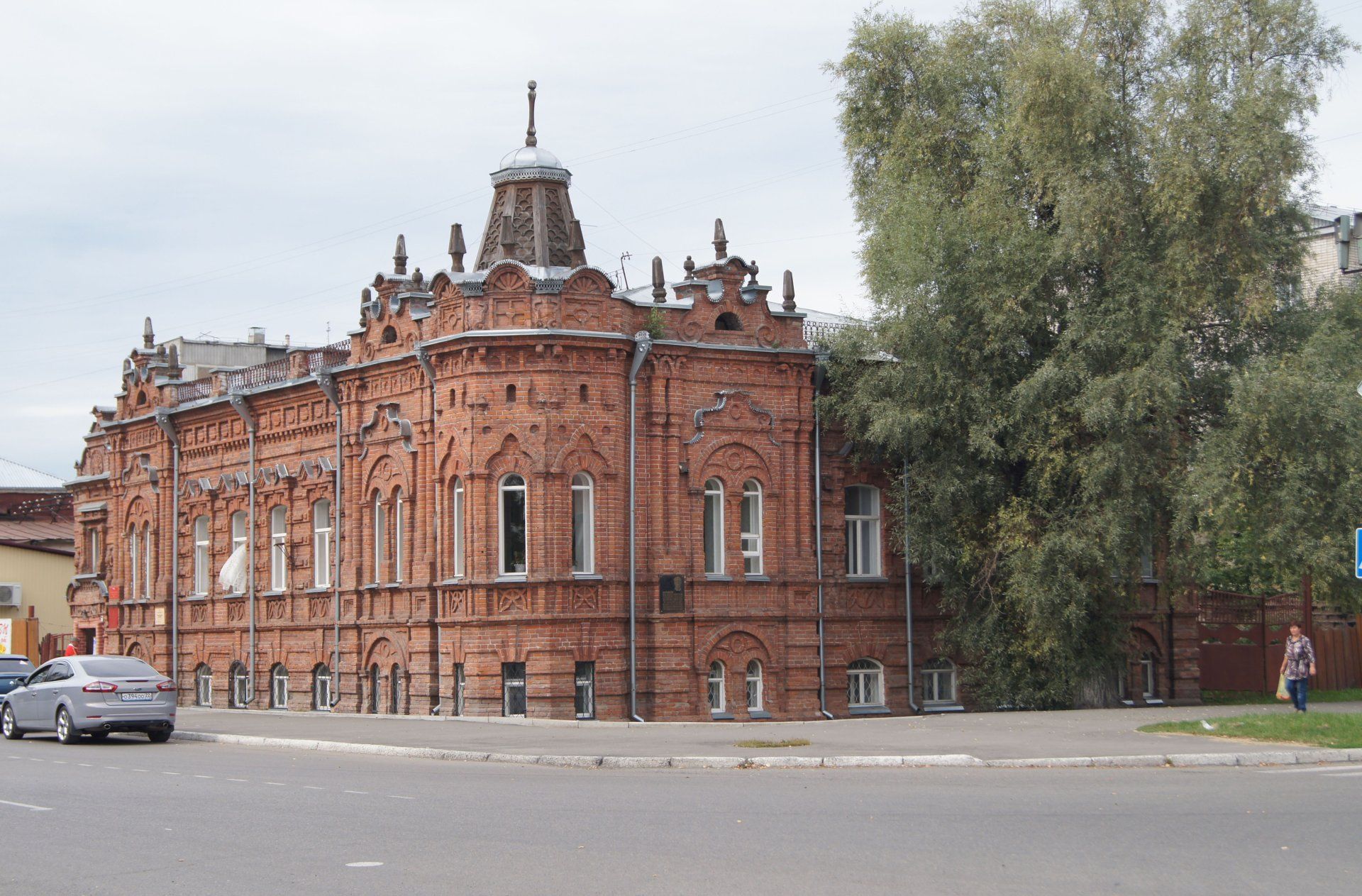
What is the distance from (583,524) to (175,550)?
15298 millimetres

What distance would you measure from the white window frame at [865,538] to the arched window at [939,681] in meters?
2.32

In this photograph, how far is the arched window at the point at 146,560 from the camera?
40.5 m

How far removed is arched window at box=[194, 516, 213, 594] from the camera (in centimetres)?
3897

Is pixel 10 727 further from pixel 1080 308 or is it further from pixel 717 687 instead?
pixel 1080 308

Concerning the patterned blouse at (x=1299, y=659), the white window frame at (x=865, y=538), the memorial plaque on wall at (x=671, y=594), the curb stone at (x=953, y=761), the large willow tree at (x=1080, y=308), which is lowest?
the curb stone at (x=953, y=761)

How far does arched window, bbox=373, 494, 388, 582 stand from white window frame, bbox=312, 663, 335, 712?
283 cm

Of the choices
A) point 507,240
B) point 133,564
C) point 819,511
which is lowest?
point 133,564

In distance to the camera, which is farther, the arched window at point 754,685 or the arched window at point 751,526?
the arched window at point 751,526

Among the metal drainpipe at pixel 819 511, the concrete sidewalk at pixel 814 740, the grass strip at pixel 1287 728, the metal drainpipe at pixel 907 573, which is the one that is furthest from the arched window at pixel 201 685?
the grass strip at pixel 1287 728

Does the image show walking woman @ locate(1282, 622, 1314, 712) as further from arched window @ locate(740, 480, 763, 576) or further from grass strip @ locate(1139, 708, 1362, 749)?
arched window @ locate(740, 480, 763, 576)

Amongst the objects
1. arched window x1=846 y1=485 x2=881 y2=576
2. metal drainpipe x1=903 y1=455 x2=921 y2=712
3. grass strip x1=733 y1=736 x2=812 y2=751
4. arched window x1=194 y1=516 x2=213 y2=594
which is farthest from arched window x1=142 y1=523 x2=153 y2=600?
grass strip x1=733 y1=736 x2=812 y2=751

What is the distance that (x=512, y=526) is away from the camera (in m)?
28.7

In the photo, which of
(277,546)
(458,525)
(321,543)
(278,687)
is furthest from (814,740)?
(277,546)

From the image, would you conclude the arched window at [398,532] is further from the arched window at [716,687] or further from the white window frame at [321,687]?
the arched window at [716,687]
